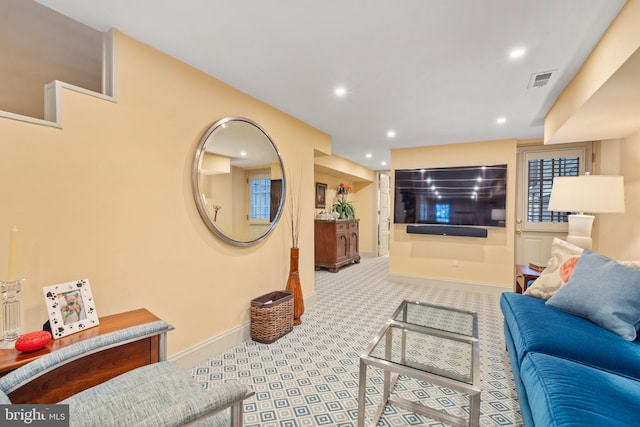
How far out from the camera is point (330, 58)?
2.08 meters

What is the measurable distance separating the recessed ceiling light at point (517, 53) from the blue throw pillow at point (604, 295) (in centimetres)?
147

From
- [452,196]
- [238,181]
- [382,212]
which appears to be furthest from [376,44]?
[382,212]

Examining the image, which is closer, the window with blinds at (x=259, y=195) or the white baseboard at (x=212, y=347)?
the white baseboard at (x=212, y=347)

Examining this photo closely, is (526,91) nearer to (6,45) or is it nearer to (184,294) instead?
(184,294)

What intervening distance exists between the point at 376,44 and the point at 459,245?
362cm

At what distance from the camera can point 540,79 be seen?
7.66 feet

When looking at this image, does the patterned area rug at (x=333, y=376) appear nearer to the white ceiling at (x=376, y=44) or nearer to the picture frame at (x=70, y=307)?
the picture frame at (x=70, y=307)

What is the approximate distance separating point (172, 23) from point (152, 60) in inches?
15.1

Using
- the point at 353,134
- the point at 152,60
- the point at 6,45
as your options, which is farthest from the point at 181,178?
the point at 353,134

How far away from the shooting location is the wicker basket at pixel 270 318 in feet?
8.65

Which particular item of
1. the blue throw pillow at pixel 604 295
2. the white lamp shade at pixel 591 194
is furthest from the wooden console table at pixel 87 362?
the white lamp shade at pixel 591 194

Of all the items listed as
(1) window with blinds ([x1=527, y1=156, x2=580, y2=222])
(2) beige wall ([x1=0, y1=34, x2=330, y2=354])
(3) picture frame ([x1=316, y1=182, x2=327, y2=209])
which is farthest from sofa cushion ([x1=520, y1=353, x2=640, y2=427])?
(3) picture frame ([x1=316, y1=182, x2=327, y2=209])

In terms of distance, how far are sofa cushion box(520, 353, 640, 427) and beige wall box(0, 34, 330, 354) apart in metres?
2.20

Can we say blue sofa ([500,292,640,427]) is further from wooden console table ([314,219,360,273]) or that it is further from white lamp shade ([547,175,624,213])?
wooden console table ([314,219,360,273])
